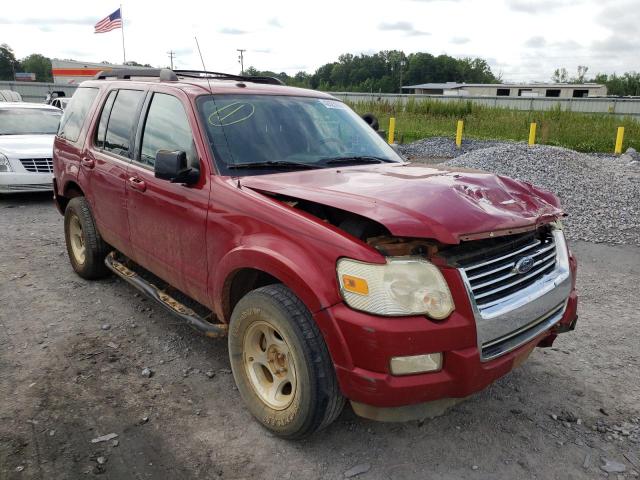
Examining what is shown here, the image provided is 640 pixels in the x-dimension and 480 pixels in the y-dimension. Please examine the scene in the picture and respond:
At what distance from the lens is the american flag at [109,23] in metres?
23.0

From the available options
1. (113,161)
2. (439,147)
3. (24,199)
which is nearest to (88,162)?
(113,161)

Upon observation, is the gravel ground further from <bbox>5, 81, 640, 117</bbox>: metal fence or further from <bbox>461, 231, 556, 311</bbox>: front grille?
<bbox>5, 81, 640, 117</bbox>: metal fence

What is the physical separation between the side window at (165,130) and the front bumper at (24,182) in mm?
6342

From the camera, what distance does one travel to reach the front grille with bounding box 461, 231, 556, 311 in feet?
8.18

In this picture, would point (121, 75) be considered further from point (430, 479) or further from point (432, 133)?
point (432, 133)

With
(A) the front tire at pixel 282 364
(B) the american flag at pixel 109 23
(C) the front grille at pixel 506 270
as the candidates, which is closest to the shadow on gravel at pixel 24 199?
(A) the front tire at pixel 282 364

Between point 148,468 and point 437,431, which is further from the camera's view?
point 437,431

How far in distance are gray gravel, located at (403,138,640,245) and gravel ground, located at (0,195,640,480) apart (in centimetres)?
358

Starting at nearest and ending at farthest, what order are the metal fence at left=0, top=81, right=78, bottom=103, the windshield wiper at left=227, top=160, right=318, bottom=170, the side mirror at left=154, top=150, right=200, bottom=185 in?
the side mirror at left=154, top=150, right=200, bottom=185 → the windshield wiper at left=227, top=160, right=318, bottom=170 → the metal fence at left=0, top=81, right=78, bottom=103

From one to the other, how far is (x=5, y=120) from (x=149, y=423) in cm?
985

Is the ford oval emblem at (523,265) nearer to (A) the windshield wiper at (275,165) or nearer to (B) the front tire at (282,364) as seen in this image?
(B) the front tire at (282,364)

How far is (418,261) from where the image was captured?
7.84 feet

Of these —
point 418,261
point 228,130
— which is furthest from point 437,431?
point 228,130

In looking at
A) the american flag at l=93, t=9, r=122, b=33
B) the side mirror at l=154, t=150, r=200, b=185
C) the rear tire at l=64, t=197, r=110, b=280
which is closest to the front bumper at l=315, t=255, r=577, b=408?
the side mirror at l=154, t=150, r=200, b=185
